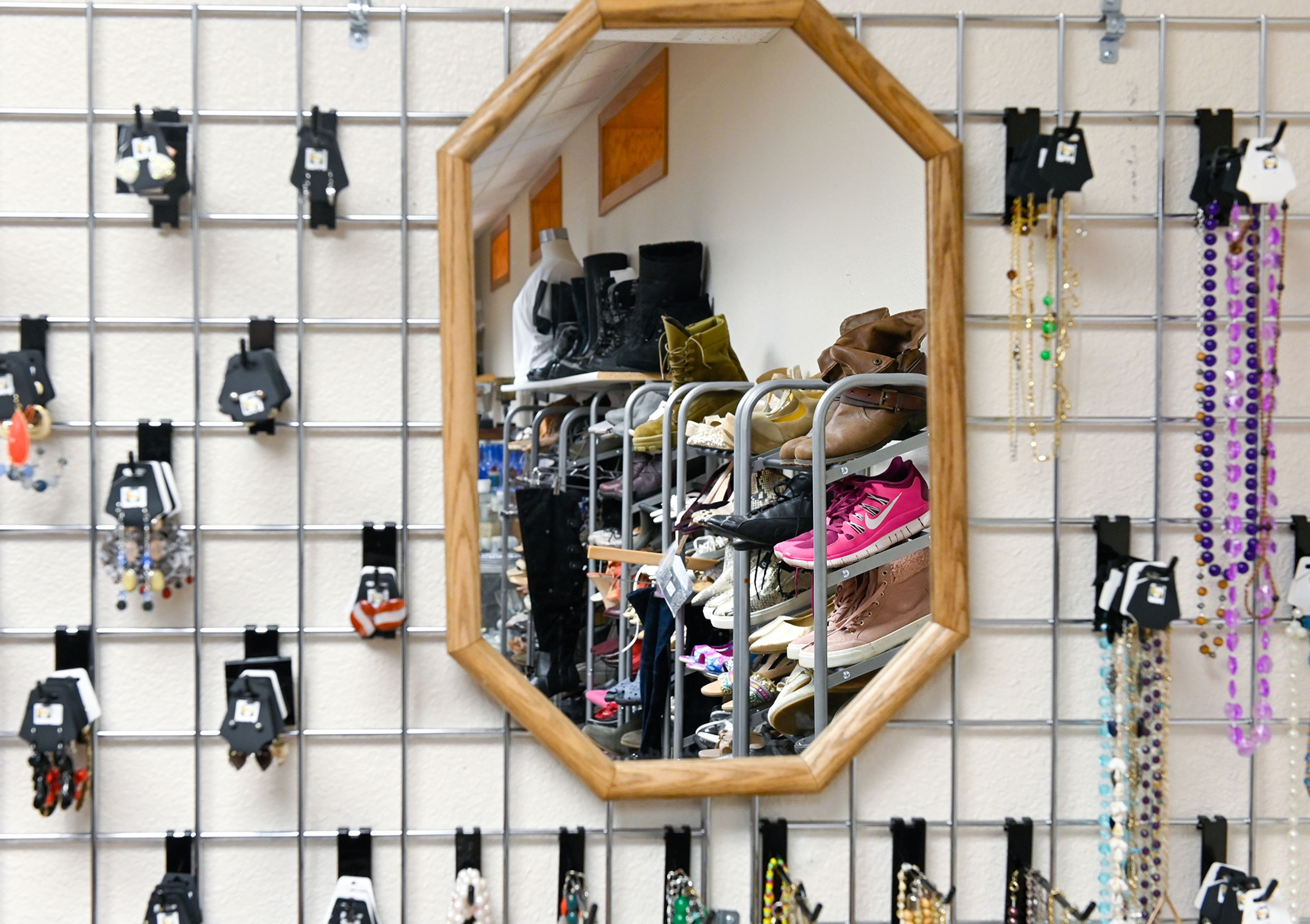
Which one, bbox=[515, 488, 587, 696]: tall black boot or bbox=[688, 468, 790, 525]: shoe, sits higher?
bbox=[688, 468, 790, 525]: shoe

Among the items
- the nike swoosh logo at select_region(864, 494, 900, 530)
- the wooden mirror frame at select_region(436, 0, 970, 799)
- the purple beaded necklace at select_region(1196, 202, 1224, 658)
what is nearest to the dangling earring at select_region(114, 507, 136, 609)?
the wooden mirror frame at select_region(436, 0, 970, 799)

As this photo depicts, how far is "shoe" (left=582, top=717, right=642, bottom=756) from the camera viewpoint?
1.25 metres

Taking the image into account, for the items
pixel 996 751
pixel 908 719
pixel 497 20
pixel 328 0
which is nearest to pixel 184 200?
pixel 328 0

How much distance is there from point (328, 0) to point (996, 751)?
1.14 meters

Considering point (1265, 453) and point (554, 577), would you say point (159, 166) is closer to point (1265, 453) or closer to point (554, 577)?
point (554, 577)

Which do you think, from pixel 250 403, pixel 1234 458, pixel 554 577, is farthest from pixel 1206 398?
pixel 250 403

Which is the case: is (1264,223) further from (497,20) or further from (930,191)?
(497,20)

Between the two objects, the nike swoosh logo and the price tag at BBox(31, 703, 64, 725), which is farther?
the nike swoosh logo

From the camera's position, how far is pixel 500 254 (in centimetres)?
123

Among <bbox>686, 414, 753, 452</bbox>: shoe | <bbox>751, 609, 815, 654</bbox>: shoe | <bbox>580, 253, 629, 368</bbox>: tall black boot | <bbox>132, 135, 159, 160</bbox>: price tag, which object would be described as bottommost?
<bbox>751, 609, 815, 654</bbox>: shoe

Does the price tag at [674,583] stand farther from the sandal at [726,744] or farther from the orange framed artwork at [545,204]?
the orange framed artwork at [545,204]

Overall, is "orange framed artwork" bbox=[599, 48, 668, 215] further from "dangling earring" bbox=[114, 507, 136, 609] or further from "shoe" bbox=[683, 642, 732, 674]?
"dangling earring" bbox=[114, 507, 136, 609]

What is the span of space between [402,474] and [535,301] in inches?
9.7

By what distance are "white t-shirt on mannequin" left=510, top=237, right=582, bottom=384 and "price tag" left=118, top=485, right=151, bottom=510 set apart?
1.35 feet
